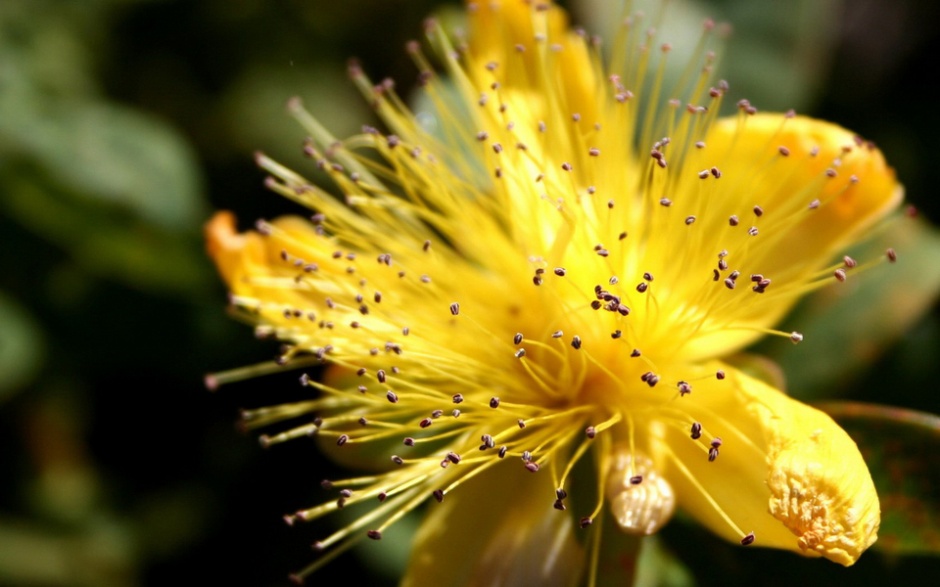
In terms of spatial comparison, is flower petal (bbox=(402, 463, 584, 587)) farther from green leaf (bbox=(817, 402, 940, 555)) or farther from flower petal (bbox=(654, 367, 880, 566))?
green leaf (bbox=(817, 402, 940, 555))

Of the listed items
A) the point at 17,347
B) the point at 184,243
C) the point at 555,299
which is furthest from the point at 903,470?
the point at 17,347

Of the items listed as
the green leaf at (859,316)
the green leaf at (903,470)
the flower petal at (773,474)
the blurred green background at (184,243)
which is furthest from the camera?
the blurred green background at (184,243)

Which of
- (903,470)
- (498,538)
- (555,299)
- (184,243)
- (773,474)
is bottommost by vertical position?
(903,470)

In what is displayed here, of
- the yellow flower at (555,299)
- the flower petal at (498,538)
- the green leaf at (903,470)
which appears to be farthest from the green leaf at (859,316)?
the flower petal at (498,538)

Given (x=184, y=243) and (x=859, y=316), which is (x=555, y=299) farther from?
(x=184, y=243)

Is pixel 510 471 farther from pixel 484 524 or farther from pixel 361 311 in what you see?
pixel 361 311

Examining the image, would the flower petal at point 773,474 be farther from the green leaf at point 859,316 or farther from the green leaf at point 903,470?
the green leaf at point 859,316

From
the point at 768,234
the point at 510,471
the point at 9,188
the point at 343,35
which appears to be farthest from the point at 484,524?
the point at 343,35
